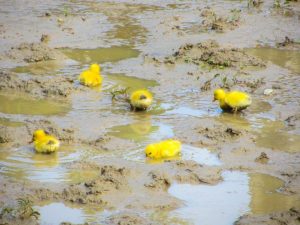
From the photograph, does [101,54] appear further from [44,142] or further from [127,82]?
[44,142]

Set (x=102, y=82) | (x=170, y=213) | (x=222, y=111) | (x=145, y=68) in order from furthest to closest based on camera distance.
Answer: (x=145, y=68), (x=102, y=82), (x=222, y=111), (x=170, y=213)

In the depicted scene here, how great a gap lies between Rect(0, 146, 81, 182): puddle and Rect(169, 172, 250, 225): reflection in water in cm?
99

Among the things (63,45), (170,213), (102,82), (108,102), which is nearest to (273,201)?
(170,213)

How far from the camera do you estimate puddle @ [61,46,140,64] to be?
9.29 m

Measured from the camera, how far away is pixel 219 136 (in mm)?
6695

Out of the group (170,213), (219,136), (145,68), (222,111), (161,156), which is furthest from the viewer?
(145,68)

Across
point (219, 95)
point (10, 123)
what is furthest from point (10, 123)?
point (219, 95)

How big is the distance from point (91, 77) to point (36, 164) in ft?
7.51

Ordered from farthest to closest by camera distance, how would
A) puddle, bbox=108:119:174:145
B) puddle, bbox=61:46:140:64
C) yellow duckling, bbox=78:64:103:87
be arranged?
1. puddle, bbox=61:46:140:64
2. yellow duckling, bbox=78:64:103:87
3. puddle, bbox=108:119:174:145

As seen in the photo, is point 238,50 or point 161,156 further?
point 238,50

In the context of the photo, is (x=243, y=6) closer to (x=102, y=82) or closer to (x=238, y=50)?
(x=238, y=50)

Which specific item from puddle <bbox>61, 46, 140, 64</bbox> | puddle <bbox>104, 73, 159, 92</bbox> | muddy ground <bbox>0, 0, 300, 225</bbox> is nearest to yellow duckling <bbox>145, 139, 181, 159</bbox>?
muddy ground <bbox>0, 0, 300, 225</bbox>

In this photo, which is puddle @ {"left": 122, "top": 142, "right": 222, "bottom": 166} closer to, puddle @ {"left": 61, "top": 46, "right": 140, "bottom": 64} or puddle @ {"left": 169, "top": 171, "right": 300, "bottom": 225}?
puddle @ {"left": 169, "top": 171, "right": 300, "bottom": 225}

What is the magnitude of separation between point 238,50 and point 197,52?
0.55 meters
